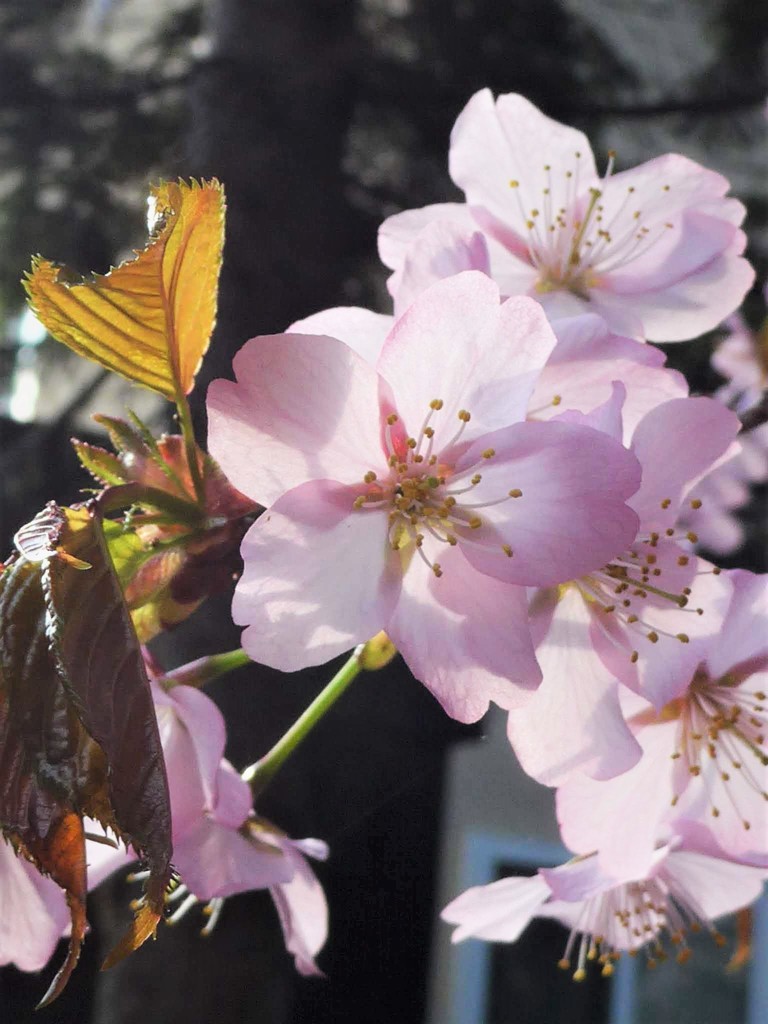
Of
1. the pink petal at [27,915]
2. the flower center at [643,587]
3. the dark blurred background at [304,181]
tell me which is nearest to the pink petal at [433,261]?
the flower center at [643,587]

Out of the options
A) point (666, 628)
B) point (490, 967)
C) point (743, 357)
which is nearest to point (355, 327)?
point (666, 628)

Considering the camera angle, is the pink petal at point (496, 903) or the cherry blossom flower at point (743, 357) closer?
the pink petal at point (496, 903)

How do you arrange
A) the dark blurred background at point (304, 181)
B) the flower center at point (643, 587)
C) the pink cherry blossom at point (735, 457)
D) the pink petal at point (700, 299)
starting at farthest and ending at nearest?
the dark blurred background at point (304, 181), the pink cherry blossom at point (735, 457), the pink petal at point (700, 299), the flower center at point (643, 587)

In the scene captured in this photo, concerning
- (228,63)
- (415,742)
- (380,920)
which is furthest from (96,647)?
(380,920)

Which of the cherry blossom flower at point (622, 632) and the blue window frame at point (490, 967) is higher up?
the cherry blossom flower at point (622, 632)

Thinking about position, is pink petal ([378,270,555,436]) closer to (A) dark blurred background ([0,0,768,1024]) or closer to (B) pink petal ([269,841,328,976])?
(B) pink petal ([269,841,328,976])

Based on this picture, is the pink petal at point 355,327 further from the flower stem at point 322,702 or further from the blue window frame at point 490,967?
the blue window frame at point 490,967

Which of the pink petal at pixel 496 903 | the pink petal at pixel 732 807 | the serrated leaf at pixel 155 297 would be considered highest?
the serrated leaf at pixel 155 297

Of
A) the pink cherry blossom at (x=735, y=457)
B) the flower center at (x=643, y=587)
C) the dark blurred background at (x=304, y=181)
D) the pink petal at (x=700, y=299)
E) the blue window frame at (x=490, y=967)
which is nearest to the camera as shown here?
the flower center at (x=643, y=587)

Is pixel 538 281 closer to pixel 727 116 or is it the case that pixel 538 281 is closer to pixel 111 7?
pixel 727 116

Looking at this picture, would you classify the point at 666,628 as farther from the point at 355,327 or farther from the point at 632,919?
the point at 632,919
